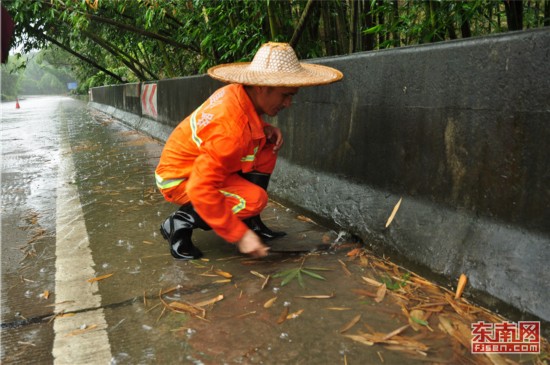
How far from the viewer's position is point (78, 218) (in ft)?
12.0

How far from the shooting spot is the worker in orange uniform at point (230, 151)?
2.42 m

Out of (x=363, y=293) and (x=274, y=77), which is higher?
(x=274, y=77)

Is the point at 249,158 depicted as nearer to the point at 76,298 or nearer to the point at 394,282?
the point at 394,282

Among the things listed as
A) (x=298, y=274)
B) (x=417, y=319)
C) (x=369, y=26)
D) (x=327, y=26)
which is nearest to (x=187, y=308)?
(x=298, y=274)

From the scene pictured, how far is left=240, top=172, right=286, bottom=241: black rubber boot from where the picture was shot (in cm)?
297

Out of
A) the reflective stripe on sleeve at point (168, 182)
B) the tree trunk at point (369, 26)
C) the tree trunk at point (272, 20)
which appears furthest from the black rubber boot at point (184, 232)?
the tree trunk at point (272, 20)

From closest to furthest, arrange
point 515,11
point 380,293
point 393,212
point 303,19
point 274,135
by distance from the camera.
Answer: point 380,293, point 515,11, point 393,212, point 274,135, point 303,19

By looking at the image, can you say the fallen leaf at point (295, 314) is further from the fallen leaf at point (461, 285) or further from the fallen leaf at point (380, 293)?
the fallen leaf at point (461, 285)

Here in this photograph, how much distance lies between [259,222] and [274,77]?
1.10 meters

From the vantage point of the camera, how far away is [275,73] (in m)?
2.47

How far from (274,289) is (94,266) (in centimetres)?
111

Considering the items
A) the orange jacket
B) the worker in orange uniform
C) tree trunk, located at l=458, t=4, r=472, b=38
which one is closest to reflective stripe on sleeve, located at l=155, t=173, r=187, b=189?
the worker in orange uniform

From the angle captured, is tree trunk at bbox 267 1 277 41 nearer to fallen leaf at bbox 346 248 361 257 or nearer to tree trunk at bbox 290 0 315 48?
tree trunk at bbox 290 0 315 48

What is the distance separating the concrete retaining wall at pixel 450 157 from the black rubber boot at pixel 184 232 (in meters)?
0.96
